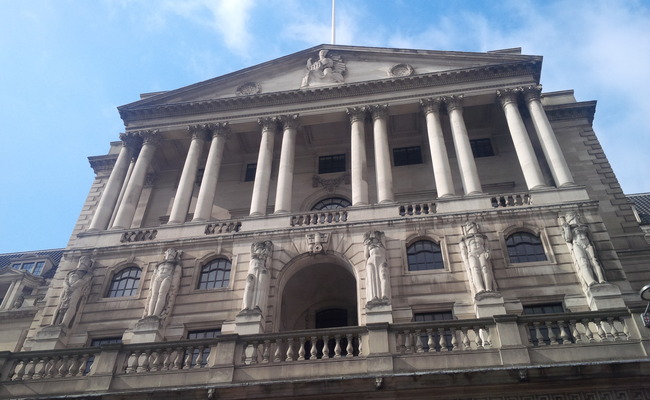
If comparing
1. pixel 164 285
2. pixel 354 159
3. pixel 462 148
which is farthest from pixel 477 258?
pixel 164 285

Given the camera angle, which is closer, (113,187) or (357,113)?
(113,187)

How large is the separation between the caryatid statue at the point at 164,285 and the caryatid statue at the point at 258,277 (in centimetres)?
365

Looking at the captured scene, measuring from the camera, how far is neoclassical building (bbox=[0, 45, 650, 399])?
1809 centimetres

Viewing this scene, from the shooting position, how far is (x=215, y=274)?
26.0 metres

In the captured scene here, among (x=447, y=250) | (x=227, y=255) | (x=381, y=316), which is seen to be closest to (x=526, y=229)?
(x=447, y=250)

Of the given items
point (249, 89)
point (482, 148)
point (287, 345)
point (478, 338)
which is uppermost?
point (249, 89)

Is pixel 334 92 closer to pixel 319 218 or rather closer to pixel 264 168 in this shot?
pixel 264 168

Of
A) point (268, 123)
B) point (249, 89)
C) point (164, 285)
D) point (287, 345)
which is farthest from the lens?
point (249, 89)

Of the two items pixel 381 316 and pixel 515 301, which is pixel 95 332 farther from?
pixel 515 301

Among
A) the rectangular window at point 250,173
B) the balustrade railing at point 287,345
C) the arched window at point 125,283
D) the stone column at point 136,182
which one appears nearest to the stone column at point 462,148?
the balustrade railing at point 287,345

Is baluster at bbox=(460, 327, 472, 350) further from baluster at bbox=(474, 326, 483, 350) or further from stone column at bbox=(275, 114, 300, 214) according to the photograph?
stone column at bbox=(275, 114, 300, 214)

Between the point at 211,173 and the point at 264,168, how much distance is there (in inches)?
124

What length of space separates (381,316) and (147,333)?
32.3 ft

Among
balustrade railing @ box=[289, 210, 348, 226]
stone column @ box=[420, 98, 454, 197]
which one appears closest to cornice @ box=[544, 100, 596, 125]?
stone column @ box=[420, 98, 454, 197]
